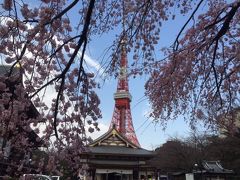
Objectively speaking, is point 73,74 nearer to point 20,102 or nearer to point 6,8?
point 20,102

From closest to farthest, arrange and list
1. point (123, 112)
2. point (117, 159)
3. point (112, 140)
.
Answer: point (117, 159)
point (112, 140)
point (123, 112)

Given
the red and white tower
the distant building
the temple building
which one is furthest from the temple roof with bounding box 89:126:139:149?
the red and white tower

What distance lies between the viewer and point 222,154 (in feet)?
108

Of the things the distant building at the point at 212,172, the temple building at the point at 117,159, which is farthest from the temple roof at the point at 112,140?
the distant building at the point at 212,172

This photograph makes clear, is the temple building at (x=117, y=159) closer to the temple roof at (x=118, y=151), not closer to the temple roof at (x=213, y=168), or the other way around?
the temple roof at (x=118, y=151)

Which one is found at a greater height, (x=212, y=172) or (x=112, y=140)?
(x=112, y=140)

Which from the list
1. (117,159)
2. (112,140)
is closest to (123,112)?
(112,140)

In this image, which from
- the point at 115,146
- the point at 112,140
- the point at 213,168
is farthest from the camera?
the point at 112,140

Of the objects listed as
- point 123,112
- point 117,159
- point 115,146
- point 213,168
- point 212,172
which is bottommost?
point 212,172

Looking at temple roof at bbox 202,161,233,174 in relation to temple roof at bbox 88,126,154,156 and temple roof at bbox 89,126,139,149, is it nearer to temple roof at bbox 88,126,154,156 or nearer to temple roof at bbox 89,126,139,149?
temple roof at bbox 88,126,154,156

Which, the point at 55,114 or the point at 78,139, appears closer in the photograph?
the point at 55,114

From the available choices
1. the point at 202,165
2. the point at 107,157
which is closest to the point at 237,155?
the point at 202,165

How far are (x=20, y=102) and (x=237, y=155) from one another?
95.0 ft

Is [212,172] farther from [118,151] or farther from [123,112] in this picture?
[123,112]
